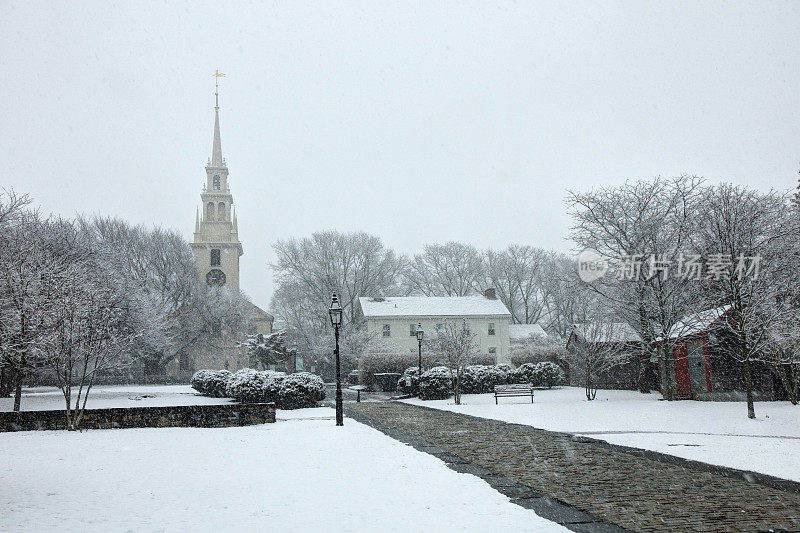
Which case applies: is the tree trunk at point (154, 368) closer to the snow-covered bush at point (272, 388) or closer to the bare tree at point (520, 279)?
the snow-covered bush at point (272, 388)

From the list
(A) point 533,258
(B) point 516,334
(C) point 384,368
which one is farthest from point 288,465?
(A) point 533,258

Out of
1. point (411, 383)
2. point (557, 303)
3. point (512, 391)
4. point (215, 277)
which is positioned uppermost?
point (215, 277)

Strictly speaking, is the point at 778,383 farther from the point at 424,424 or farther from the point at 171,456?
the point at 171,456

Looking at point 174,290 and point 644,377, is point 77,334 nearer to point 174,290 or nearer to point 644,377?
point 644,377

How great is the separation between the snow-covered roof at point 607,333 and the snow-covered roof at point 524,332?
84.4 ft

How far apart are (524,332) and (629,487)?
1951 inches

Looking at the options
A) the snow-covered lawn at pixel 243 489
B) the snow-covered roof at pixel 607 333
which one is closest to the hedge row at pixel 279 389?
the snow-covered lawn at pixel 243 489

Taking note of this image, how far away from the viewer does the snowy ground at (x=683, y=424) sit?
10.0 m

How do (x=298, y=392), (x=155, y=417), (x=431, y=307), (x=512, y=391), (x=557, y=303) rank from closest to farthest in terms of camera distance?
(x=155, y=417) → (x=298, y=392) → (x=512, y=391) → (x=431, y=307) → (x=557, y=303)

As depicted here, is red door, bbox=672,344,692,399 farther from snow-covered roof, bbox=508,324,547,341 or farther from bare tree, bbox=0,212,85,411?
snow-covered roof, bbox=508,324,547,341

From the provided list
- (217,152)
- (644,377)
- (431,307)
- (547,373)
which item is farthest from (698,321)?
(217,152)

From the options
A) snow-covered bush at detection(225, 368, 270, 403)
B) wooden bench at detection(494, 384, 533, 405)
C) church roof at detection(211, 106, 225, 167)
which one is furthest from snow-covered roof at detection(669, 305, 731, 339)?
church roof at detection(211, 106, 225, 167)

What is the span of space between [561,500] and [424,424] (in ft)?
31.1

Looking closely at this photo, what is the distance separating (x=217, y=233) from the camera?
7150cm
